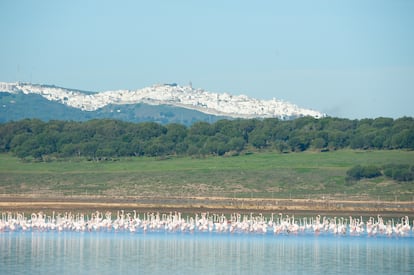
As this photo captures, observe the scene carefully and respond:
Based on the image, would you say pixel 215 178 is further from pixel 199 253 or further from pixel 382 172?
pixel 199 253

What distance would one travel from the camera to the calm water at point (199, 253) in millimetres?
47188

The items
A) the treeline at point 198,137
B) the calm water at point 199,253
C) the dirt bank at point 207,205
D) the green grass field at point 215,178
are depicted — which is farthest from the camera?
the treeline at point 198,137

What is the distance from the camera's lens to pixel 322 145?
13375 cm

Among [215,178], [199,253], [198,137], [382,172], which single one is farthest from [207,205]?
[198,137]

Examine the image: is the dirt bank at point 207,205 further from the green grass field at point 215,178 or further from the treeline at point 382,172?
the treeline at point 382,172

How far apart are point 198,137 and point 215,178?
31424mm

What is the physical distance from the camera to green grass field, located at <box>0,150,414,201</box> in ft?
342

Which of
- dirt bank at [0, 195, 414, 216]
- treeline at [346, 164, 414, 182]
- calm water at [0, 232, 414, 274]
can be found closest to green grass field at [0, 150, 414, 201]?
treeline at [346, 164, 414, 182]

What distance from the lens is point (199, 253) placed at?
176 ft

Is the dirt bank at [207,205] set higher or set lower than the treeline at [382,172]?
lower

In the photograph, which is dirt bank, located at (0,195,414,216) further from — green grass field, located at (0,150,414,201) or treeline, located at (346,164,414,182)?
treeline, located at (346,164,414,182)

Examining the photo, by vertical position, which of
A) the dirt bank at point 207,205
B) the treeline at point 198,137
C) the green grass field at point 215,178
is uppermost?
the treeline at point 198,137

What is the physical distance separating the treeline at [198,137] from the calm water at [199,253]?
6828cm

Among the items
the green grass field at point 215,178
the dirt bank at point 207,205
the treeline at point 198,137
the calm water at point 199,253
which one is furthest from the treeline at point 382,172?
the calm water at point 199,253
